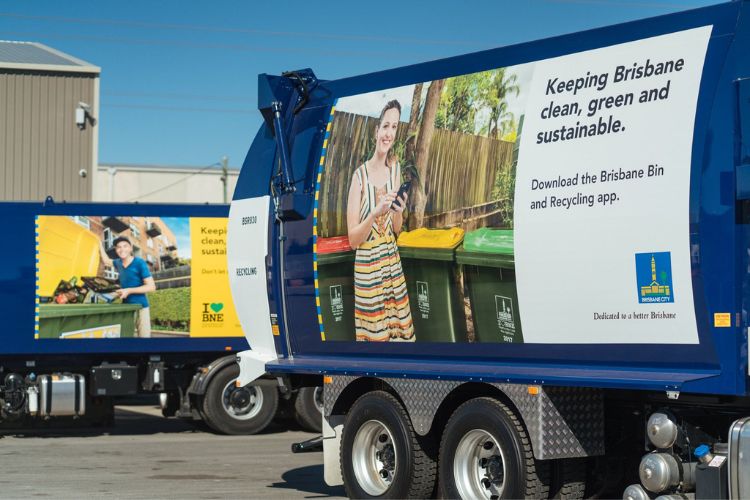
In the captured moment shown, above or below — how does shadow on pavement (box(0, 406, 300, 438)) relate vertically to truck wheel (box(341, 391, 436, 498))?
below

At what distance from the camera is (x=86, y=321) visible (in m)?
18.3

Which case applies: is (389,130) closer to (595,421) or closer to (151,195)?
(595,421)

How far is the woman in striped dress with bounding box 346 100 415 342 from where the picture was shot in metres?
10.4

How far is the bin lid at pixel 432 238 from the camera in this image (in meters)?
9.77

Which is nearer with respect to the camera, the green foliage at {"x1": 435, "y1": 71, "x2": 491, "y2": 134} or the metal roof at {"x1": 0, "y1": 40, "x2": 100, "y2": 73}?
the green foliage at {"x1": 435, "y1": 71, "x2": 491, "y2": 134}

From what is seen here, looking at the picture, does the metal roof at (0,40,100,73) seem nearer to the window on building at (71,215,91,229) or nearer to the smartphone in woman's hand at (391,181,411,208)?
the window on building at (71,215,91,229)

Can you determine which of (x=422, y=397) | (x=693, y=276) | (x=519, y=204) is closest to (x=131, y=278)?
(x=422, y=397)

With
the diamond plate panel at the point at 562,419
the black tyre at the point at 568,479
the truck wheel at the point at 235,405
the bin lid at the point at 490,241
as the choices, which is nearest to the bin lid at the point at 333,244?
the bin lid at the point at 490,241

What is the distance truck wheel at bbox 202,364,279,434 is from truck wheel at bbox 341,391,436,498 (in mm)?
7609

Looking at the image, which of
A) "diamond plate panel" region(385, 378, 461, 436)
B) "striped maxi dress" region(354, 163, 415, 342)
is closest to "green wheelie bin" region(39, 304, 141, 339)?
"striped maxi dress" region(354, 163, 415, 342)

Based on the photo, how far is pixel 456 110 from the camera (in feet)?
32.8

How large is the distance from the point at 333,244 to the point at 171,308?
26.7 feet

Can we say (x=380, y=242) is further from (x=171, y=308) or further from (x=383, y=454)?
(x=171, y=308)

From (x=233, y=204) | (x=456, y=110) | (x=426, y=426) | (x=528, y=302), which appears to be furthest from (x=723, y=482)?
(x=233, y=204)
